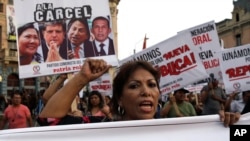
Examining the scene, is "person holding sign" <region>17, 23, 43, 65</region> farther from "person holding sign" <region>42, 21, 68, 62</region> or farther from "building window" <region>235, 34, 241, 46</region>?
"building window" <region>235, 34, 241, 46</region>

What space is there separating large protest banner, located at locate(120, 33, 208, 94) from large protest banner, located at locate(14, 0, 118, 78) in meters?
1.35

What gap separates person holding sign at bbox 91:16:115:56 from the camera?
7.12m

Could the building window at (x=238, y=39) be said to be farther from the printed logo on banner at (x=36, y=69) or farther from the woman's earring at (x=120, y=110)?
the woman's earring at (x=120, y=110)

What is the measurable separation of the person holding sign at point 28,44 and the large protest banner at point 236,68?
348 centimetres

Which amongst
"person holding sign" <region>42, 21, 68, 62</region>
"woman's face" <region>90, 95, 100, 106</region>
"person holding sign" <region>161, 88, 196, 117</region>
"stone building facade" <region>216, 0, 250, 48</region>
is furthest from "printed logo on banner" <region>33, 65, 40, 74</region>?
"stone building facade" <region>216, 0, 250, 48</region>

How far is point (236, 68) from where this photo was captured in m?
8.88

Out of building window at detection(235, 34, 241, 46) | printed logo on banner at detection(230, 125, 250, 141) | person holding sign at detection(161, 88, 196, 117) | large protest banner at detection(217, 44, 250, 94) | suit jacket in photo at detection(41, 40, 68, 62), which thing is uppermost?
building window at detection(235, 34, 241, 46)

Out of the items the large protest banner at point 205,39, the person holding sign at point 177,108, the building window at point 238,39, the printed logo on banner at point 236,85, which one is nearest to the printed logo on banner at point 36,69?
the person holding sign at point 177,108

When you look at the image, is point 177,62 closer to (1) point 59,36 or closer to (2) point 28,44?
(1) point 59,36

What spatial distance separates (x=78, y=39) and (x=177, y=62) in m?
1.91

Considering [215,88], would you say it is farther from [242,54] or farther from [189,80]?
[242,54]

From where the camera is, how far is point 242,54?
881 centimetres

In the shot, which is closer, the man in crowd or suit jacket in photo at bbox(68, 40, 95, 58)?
suit jacket in photo at bbox(68, 40, 95, 58)

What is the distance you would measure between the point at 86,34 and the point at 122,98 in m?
4.56
